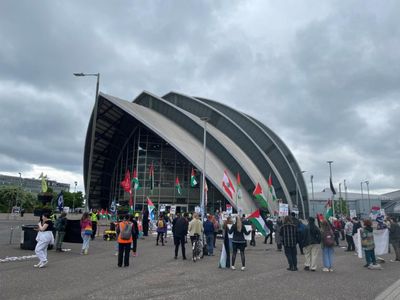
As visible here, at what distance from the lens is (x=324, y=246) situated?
10148 millimetres

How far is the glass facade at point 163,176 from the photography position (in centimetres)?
4438

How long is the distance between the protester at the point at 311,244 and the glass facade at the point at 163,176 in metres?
33.7

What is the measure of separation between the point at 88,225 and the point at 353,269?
9.00 m

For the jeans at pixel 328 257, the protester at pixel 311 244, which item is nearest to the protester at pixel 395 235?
the jeans at pixel 328 257

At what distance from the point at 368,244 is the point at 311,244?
2.03 meters

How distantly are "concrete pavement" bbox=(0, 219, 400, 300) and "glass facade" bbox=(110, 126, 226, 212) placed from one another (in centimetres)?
3299

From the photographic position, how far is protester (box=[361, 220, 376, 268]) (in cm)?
1070

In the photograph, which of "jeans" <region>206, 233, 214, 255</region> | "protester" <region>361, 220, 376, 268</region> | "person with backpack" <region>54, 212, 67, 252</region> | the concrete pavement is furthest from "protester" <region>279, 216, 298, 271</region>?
"person with backpack" <region>54, 212, 67, 252</region>

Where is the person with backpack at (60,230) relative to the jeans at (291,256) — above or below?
above

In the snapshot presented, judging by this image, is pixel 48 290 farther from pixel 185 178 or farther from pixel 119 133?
pixel 119 133

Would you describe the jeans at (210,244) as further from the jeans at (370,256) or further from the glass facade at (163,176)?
the glass facade at (163,176)

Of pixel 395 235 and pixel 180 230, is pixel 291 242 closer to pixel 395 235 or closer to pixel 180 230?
pixel 180 230

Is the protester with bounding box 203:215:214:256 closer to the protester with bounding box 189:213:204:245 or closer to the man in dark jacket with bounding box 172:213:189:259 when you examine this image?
the protester with bounding box 189:213:204:245

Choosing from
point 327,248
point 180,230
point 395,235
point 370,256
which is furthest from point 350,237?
point 180,230
